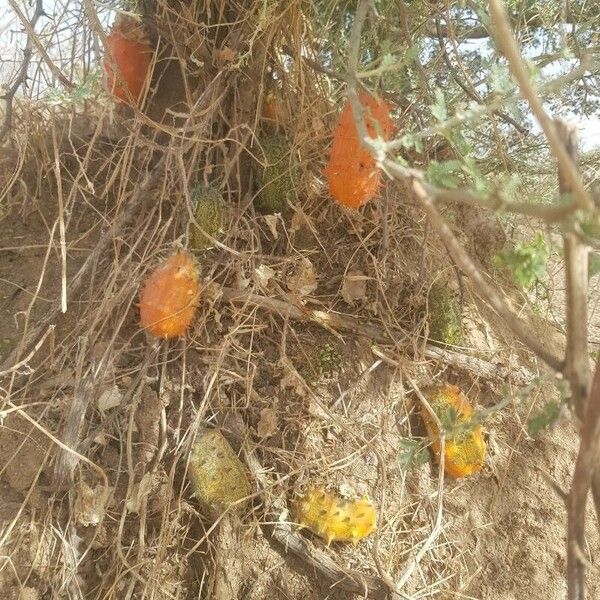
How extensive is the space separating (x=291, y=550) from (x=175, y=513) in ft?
0.86

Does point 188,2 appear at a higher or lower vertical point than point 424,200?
higher

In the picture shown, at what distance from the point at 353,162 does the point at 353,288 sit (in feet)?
1.11

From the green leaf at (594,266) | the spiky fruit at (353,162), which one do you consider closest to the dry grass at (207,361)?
the spiky fruit at (353,162)

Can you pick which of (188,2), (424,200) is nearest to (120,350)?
(188,2)

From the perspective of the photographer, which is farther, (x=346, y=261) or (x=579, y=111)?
(x=579, y=111)

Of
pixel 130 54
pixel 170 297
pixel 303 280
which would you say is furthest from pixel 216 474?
pixel 130 54

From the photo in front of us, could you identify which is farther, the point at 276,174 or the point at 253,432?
the point at 276,174

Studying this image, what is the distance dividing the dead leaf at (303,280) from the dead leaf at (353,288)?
0.09 m

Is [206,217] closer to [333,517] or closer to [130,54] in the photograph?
[130,54]

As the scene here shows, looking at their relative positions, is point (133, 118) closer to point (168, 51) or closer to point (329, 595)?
point (168, 51)

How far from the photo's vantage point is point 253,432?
1584 mm

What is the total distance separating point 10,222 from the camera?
6.14 ft

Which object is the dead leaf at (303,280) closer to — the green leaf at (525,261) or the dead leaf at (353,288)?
the dead leaf at (353,288)

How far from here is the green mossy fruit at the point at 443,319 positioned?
70.1 inches
